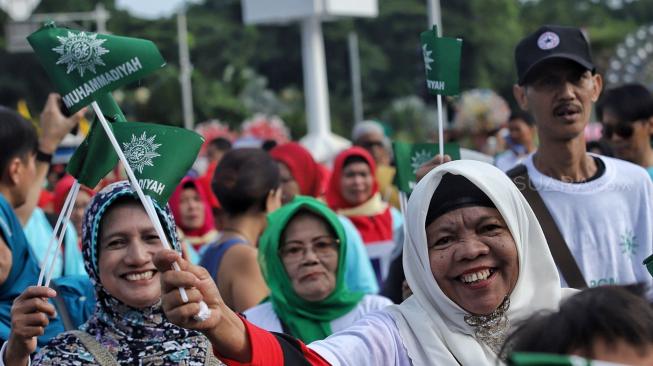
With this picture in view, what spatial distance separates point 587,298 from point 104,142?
1.81 m

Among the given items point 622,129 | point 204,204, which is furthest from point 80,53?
point 204,204

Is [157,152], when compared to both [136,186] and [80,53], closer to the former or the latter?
[136,186]

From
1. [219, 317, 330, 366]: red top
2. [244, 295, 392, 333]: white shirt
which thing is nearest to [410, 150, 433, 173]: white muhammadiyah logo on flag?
[244, 295, 392, 333]: white shirt

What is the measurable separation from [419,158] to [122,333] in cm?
179

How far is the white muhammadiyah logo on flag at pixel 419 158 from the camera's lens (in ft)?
17.2

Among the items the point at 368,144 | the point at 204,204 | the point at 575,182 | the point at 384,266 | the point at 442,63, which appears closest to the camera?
the point at 442,63

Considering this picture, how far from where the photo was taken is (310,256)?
545 cm

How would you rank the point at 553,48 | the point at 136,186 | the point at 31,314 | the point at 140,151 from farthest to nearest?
the point at 553,48 → the point at 31,314 → the point at 140,151 → the point at 136,186

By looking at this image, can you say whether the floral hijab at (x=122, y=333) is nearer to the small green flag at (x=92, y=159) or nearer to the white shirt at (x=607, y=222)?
the small green flag at (x=92, y=159)

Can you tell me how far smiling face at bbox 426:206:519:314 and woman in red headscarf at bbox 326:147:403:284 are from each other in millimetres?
5198

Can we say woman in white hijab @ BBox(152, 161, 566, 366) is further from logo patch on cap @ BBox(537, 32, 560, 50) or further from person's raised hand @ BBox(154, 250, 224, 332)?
logo patch on cap @ BBox(537, 32, 560, 50)

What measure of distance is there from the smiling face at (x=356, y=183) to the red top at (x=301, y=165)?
251mm

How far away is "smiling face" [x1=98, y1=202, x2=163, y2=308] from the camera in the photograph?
400 cm

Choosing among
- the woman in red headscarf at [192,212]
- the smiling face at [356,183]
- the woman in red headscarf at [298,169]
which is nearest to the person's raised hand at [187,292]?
the woman in red headscarf at [298,169]
